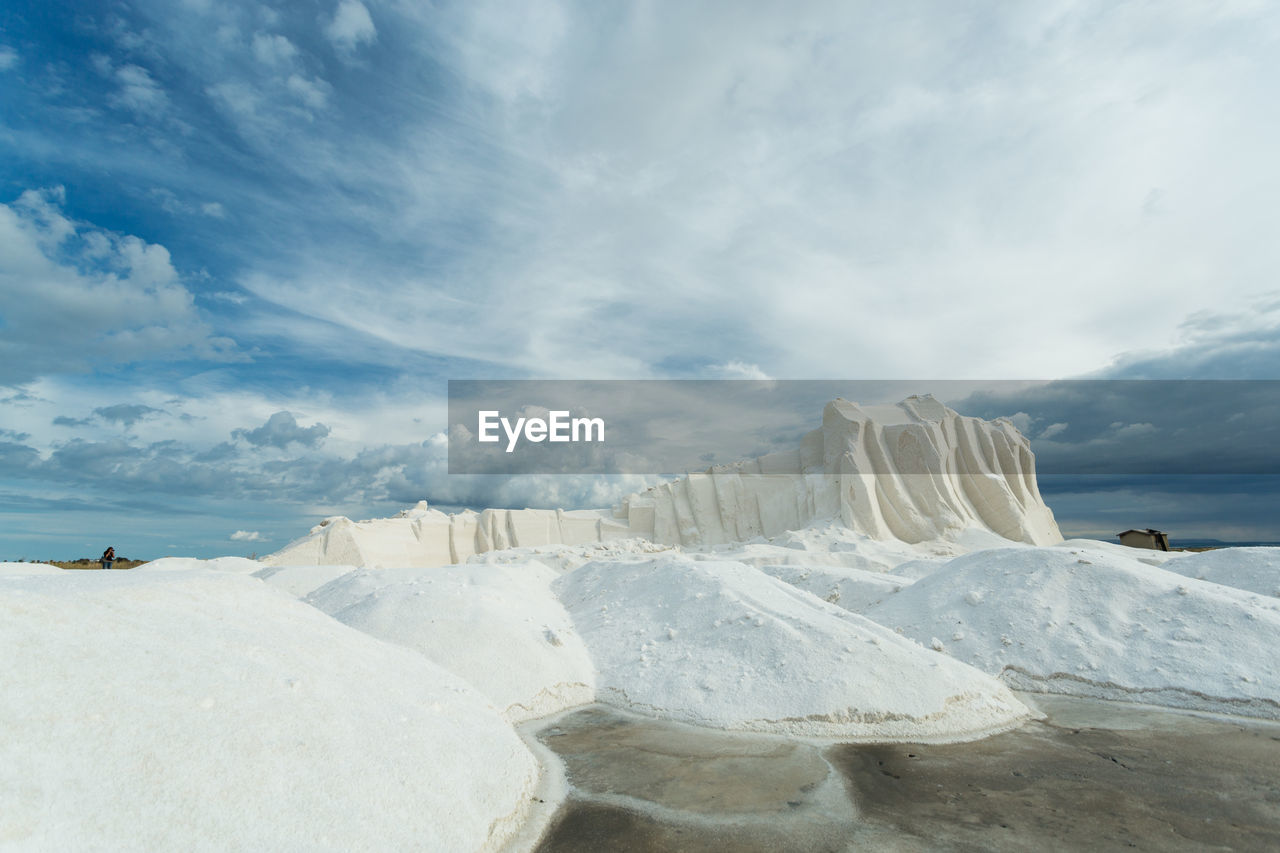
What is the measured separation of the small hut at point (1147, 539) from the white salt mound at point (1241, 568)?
13.6m

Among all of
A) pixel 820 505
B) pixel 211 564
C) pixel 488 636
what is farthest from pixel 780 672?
pixel 820 505

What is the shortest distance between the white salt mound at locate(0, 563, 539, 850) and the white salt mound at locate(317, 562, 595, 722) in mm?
1879

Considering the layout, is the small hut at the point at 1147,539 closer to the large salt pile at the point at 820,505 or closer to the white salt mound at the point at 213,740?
the large salt pile at the point at 820,505

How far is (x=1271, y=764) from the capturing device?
5.02 metres

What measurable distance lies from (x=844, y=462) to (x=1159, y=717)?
17.2 meters

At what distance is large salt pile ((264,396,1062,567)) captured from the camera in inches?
855

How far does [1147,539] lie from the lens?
2311cm

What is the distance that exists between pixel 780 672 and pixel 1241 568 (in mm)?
9622

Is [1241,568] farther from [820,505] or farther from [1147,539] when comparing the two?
[1147,539]

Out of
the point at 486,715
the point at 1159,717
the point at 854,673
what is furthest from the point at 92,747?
the point at 1159,717

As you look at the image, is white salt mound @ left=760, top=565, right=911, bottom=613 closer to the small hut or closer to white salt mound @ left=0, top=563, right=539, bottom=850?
white salt mound @ left=0, top=563, right=539, bottom=850

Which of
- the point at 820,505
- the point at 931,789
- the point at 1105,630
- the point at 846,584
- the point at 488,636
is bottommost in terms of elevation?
the point at 931,789

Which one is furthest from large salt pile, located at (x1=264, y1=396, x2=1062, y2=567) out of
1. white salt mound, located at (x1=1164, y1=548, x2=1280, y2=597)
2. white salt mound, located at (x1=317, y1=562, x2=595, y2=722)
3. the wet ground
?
the wet ground

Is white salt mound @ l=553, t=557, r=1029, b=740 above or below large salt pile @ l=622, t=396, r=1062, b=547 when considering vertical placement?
below
